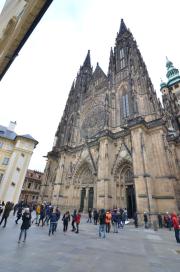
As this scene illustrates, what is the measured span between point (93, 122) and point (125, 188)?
39.1 feet

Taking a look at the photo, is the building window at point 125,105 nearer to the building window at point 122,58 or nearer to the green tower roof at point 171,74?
the building window at point 122,58

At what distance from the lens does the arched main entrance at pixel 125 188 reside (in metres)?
15.9

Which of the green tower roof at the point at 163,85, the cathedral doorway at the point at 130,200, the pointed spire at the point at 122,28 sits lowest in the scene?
the cathedral doorway at the point at 130,200

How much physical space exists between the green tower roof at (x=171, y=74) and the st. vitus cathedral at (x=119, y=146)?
41.0 feet

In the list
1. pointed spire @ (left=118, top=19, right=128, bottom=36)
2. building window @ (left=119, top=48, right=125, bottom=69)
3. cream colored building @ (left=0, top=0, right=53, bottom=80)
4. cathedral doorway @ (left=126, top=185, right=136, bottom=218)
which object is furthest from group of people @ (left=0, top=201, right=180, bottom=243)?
A: pointed spire @ (left=118, top=19, right=128, bottom=36)

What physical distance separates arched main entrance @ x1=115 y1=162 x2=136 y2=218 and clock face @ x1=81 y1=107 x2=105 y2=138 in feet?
25.8

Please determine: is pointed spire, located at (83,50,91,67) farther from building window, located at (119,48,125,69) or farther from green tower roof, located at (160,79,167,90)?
green tower roof, located at (160,79,167,90)

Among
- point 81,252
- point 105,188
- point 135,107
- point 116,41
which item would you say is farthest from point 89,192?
point 116,41

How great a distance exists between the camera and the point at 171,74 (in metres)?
44.6

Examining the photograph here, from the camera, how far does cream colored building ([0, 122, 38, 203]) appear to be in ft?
74.1

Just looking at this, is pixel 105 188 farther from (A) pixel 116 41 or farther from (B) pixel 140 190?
(A) pixel 116 41

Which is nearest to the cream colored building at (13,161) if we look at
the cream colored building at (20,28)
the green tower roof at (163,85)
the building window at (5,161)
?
the building window at (5,161)

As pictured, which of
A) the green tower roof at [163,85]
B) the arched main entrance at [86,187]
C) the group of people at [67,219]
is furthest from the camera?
the green tower roof at [163,85]

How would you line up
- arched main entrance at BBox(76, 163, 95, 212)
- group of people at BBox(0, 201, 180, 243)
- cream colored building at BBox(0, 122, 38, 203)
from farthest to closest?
1. cream colored building at BBox(0, 122, 38, 203)
2. arched main entrance at BBox(76, 163, 95, 212)
3. group of people at BBox(0, 201, 180, 243)
